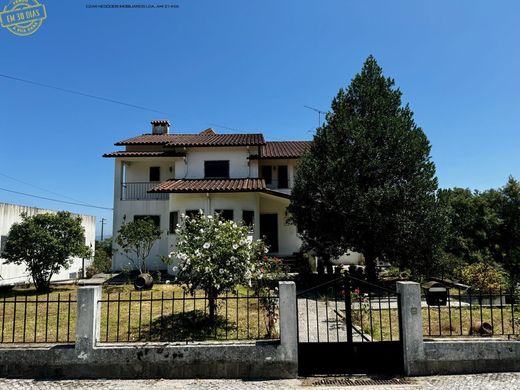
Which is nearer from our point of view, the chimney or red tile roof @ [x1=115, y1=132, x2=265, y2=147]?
red tile roof @ [x1=115, y1=132, x2=265, y2=147]

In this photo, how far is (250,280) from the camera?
313 inches

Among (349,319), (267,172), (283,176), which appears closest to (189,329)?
(349,319)

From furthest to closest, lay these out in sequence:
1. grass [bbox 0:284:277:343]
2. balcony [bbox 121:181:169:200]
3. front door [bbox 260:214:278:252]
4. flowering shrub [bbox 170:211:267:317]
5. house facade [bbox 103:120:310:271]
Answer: front door [bbox 260:214:278:252]
balcony [bbox 121:181:169:200]
house facade [bbox 103:120:310:271]
flowering shrub [bbox 170:211:267:317]
grass [bbox 0:284:277:343]

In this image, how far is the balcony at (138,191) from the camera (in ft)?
66.9

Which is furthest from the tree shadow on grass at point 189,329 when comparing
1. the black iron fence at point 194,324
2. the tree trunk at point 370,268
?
the tree trunk at point 370,268

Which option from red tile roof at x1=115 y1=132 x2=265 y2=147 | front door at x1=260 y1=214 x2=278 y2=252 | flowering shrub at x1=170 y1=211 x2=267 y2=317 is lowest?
flowering shrub at x1=170 y1=211 x2=267 y2=317

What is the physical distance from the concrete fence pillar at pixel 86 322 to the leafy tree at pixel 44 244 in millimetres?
8920

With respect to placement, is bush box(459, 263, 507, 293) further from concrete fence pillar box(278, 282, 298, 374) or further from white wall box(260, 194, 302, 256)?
concrete fence pillar box(278, 282, 298, 374)

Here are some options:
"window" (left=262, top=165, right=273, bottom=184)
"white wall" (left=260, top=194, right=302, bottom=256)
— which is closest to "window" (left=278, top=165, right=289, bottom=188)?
"window" (left=262, top=165, right=273, bottom=184)

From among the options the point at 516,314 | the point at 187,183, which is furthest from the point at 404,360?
the point at 187,183

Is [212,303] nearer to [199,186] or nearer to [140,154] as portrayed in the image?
[199,186]

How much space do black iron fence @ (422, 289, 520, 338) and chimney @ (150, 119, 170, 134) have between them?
67.0 feet

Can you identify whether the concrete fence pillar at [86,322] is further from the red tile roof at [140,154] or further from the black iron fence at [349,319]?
the red tile roof at [140,154]

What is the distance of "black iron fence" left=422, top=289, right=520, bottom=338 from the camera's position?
23.0 feet
